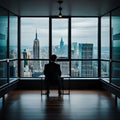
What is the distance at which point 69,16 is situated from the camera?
9.77 meters

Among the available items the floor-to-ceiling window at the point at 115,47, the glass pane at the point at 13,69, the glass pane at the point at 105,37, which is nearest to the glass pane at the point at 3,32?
the glass pane at the point at 13,69

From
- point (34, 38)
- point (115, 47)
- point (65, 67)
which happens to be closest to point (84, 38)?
point (65, 67)

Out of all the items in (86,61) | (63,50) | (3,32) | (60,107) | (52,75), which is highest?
(3,32)

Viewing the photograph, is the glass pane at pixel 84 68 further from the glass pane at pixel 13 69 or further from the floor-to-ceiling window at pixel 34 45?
the glass pane at pixel 13 69

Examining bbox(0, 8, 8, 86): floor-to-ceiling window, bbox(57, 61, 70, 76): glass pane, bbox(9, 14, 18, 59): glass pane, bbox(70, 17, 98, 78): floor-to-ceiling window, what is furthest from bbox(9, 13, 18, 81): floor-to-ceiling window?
bbox(70, 17, 98, 78): floor-to-ceiling window

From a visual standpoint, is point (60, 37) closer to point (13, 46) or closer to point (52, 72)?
point (13, 46)

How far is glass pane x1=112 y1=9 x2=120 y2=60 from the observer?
7.35 meters

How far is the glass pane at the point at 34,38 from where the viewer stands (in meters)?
9.91

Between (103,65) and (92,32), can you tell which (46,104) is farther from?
(92,32)

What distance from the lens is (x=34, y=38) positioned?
9961 mm

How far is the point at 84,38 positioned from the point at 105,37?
1.03 meters

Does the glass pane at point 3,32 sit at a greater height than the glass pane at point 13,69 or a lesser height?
greater

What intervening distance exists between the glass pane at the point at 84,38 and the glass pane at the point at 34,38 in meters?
0.95

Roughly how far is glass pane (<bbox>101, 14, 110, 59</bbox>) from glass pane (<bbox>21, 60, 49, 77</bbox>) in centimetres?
218
